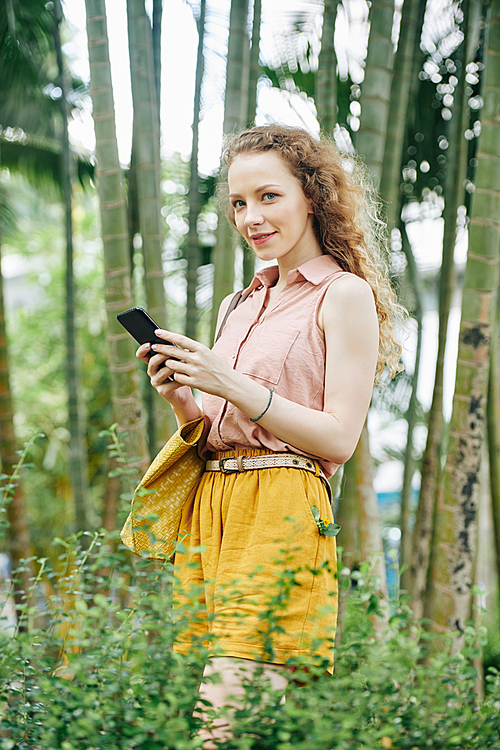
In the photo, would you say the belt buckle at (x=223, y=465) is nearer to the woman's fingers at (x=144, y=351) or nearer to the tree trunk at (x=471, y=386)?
the woman's fingers at (x=144, y=351)

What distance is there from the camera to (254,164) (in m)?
1.55

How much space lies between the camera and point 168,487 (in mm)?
1549

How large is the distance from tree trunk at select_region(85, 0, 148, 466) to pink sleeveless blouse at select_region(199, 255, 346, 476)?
1150 millimetres

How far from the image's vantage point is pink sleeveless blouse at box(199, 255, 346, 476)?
4.81 feet

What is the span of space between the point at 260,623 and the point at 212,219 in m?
6.65

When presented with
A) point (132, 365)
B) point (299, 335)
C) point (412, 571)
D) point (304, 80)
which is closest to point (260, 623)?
point (299, 335)

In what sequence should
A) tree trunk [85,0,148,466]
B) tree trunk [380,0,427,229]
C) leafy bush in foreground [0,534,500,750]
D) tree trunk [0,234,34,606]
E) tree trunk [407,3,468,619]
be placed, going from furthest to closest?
tree trunk [407,3,468,619] → tree trunk [0,234,34,606] → tree trunk [380,0,427,229] → tree trunk [85,0,148,466] → leafy bush in foreground [0,534,500,750]

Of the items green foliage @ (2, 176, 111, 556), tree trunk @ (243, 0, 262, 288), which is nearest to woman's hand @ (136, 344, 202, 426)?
tree trunk @ (243, 0, 262, 288)

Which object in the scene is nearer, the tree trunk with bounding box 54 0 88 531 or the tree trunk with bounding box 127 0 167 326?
the tree trunk with bounding box 127 0 167 326

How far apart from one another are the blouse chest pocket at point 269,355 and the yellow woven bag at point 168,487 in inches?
6.7

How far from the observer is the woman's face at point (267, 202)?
1.54 meters

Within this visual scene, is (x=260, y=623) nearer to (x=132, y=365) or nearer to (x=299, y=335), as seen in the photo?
(x=299, y=335)

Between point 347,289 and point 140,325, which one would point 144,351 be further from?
point 347,289

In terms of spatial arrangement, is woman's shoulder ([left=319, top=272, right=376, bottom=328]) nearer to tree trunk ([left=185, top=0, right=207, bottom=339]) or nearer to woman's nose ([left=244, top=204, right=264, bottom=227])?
woman's nose ([left=244, top=204, right=264, bottom=227])
